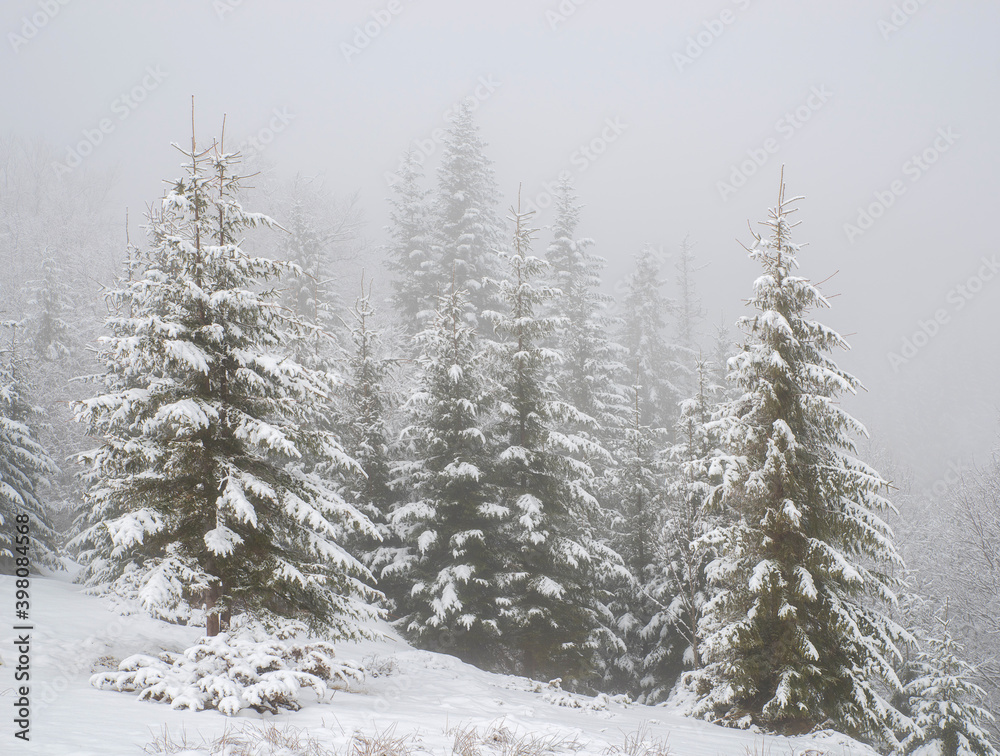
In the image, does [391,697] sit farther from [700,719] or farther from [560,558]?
[560,558]

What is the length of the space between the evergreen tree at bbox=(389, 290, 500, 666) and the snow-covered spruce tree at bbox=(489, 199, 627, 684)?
60cm

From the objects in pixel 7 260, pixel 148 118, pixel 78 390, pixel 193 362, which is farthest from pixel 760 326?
pixel 148 118

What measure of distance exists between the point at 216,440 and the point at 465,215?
23.1 m

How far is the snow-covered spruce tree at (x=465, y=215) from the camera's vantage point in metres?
29.7

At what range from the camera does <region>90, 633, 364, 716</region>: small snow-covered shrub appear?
5941 mm

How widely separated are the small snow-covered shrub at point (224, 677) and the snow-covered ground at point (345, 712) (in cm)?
15

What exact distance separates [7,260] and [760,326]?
68755mm

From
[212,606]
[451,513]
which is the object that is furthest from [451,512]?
[212,606]

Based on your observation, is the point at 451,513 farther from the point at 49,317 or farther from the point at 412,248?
the point at 49,317

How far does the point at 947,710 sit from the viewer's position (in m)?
15.0

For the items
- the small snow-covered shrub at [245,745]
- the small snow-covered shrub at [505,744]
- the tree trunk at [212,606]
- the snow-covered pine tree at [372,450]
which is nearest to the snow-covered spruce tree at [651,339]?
the snow-covered pine tree at [372,450]

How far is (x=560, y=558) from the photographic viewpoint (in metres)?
15.8

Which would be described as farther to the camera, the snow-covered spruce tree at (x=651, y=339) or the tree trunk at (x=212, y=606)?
the snow-covered spruce tree at (x=651, y=339)

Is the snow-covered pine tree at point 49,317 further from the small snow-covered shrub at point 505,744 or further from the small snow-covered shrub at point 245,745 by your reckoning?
the small snow-covered shrub at point 505,744
